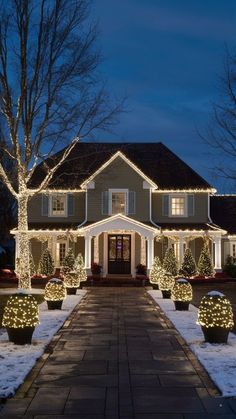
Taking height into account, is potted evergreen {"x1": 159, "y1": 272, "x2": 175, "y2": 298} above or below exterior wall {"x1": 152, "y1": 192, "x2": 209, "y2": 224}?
below

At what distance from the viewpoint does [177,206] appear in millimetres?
36438

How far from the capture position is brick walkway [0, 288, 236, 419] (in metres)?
6.85

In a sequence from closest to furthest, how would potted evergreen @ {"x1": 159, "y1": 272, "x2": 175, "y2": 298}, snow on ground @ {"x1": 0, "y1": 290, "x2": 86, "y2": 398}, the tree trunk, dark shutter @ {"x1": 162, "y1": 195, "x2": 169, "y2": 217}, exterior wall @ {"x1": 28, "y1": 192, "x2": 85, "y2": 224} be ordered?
1. snow on ground @ {"x1": 0, "y1": 290, "x2": 86, "y2": 398}
2. potted evergreen @ {"x1": 159, "y1": 272, "x2": 175, "y2": 298}
3. the tree trunk
4. dark shutter @ {"x1": 162, "y1": 195, "x2": 169, "y2": 217}
5. exterior wall @ {"x1": 28, "y1": 192, "x2": 85, "y2": 224}

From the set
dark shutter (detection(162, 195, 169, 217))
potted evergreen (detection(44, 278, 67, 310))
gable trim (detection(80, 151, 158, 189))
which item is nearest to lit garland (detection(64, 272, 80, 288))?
potted evergreen (detection(44, 278, 67, 310))

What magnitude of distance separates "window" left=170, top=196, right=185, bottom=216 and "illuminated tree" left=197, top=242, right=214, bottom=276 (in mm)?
3512

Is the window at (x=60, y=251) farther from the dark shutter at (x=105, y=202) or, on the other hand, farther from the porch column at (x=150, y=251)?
the porch column at (x=150, y=251)

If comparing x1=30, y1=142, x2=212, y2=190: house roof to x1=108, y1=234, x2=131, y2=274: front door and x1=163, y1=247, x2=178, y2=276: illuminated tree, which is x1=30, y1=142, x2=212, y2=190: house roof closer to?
x1=108, y1=234, x2=131, y2=274: front door

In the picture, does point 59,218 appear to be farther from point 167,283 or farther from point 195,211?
point 167,283

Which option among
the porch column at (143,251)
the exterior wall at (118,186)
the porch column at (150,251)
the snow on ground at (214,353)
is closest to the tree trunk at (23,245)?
the snow on ground at (214,353)

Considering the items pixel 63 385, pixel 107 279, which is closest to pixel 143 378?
pixel 63 385

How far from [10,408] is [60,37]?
67.2 ft

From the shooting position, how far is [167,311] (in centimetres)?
1753

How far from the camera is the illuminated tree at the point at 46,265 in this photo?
3322 cm

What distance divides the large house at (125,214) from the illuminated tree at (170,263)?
1677mm
